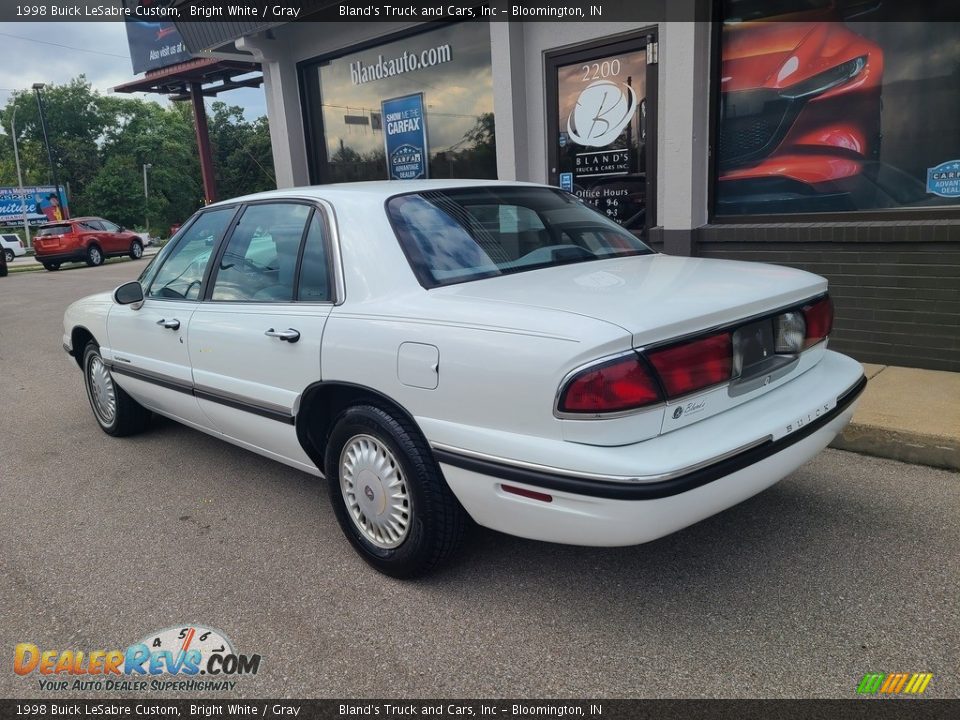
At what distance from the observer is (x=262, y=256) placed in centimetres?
357

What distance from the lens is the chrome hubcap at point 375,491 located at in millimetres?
2875

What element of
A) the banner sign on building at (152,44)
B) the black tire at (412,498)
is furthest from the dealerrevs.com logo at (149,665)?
the banner sign on building at (152,44)

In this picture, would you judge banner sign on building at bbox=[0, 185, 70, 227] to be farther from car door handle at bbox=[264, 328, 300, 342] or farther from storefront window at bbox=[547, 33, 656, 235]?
car door handle at bbox=[264, 328, 300, 342]

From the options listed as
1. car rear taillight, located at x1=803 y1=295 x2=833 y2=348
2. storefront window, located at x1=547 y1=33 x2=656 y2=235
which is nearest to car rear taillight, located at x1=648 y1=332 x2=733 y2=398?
car rear taillight, located at x1=803 y1=295 x2=833 y2=348

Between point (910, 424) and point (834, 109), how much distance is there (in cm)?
292

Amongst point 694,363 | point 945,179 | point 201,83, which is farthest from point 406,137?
point 201,83

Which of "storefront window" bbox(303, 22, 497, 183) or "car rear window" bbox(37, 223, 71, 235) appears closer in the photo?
"storefront window" bbox(303, 22, 497, 183)

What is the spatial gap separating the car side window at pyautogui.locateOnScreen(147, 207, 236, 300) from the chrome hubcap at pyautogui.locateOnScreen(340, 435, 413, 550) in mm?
1501

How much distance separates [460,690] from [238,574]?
124 centimetres

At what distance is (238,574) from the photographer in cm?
310

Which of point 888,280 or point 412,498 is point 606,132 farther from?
point 412,498

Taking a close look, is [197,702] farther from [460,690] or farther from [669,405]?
[669,405]

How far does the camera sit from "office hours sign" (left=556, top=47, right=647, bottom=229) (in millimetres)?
6953

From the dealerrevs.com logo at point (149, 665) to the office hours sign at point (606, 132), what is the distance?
5.44 meters
